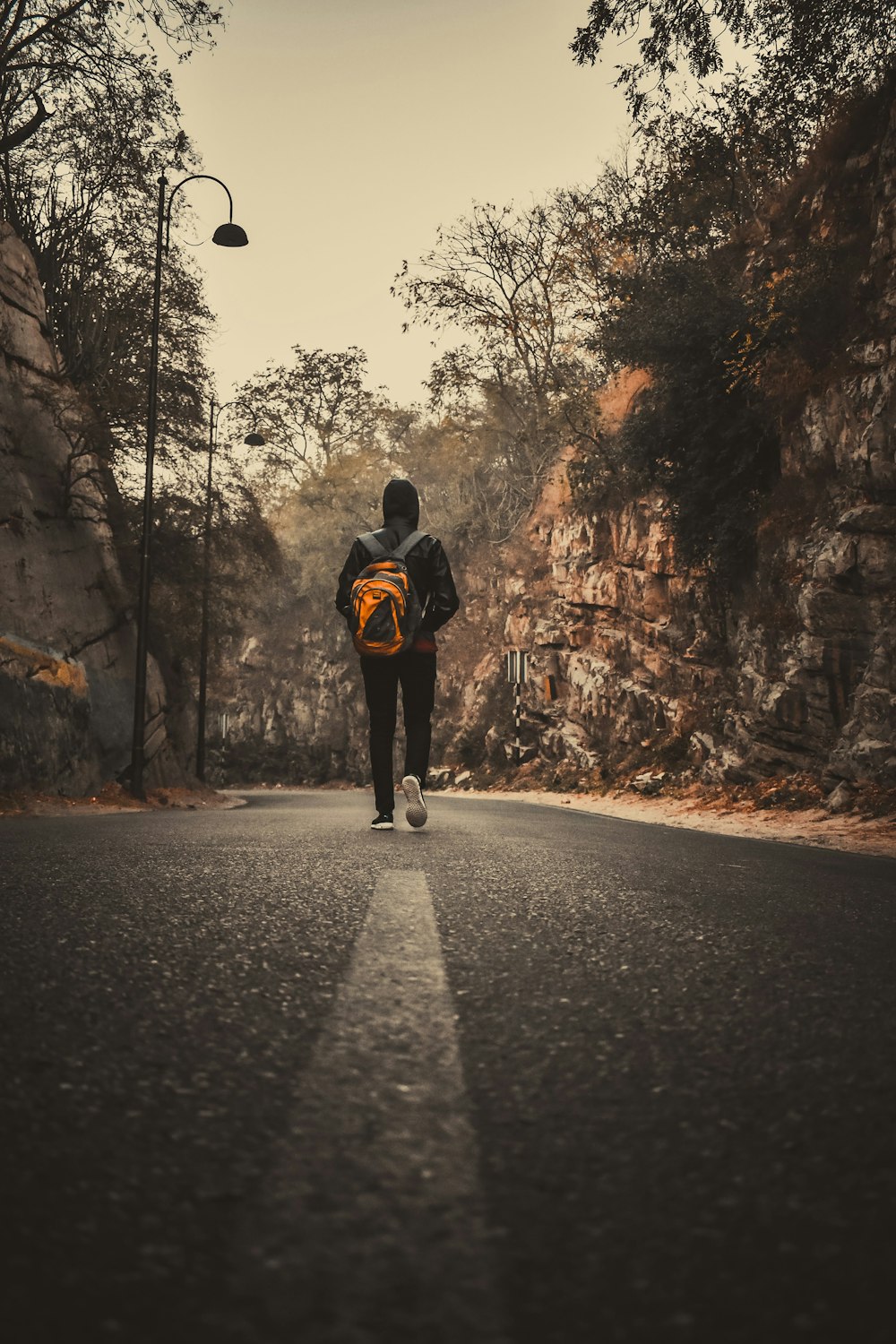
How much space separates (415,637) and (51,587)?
43.2 feet

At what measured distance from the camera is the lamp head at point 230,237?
20.0m

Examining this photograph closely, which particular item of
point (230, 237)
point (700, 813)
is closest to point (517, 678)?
point (700, 813)

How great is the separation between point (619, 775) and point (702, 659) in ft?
11.3

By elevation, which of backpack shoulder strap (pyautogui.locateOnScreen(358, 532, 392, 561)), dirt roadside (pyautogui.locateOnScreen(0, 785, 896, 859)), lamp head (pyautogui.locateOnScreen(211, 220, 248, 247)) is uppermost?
lamp head (pyautogui.locateOnScreen(211, 220, 248, 247))

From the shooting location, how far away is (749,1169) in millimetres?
1559

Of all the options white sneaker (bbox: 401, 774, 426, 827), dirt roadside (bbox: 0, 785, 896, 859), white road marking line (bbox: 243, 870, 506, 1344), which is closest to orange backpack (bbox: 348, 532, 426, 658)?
white sneaker (bbox: 401, 774, 426, 827)

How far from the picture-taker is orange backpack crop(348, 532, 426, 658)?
296 inches

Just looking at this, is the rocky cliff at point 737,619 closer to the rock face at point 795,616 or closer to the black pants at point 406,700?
the rock face at point 795,616

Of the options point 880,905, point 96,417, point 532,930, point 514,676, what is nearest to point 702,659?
point 514,676

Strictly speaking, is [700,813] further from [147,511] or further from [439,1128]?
[439,1128]

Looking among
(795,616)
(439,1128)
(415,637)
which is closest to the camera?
(439,1128)

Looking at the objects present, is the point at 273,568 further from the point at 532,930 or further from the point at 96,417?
the point at 532,930

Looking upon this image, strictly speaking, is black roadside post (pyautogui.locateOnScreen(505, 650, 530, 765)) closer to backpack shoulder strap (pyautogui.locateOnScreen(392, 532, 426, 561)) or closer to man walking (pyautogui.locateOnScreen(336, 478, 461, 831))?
man walking (pyautogui.locateOnScreen(336, 478, 461, 831))

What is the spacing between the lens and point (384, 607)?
7.51 meters
